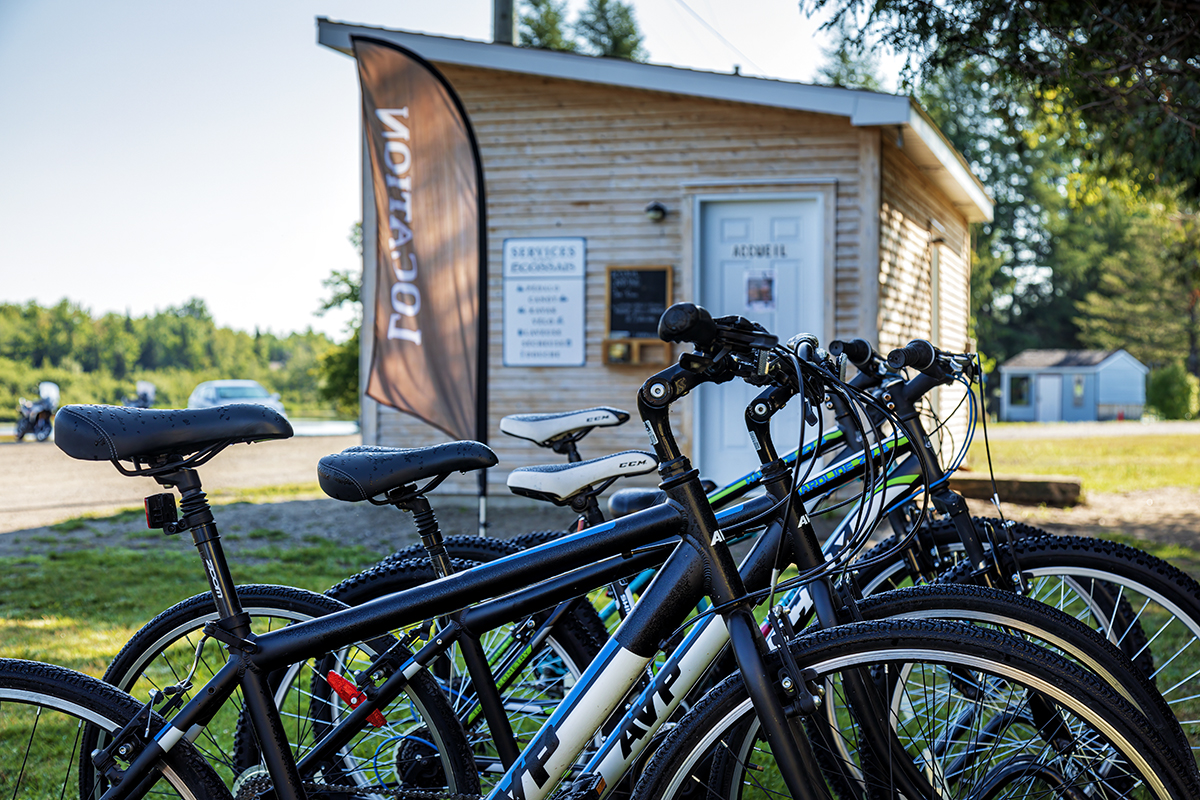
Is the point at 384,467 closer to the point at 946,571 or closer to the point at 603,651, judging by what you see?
the point at 603,651

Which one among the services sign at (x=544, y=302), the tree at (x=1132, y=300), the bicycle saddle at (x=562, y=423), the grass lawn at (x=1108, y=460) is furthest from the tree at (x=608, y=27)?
the bicycle saddle at (x=562, y=423)

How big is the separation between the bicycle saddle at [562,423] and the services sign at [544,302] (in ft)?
18.3

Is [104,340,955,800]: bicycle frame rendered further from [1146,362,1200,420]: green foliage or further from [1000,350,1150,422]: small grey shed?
[1000,350,1150,422]: small grey shed

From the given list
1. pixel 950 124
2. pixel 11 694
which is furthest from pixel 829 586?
pixel 950 124

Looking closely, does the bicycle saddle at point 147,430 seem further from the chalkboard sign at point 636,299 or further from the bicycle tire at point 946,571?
the chalkboard sign at point 636,299

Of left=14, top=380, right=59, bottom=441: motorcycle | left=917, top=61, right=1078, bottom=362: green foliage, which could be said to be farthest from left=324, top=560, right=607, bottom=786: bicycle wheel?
left=917, top=61, right=1078, bottom=362: green foliage

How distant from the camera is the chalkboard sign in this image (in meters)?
7.95

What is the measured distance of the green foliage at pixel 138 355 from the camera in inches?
2010

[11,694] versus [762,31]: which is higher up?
[762,31]

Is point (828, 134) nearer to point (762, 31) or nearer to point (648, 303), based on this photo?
point (648, 303)

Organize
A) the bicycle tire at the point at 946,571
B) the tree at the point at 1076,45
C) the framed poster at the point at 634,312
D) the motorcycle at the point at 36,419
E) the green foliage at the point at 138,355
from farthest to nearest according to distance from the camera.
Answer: the green foliage at the point at 138,355
the motorcycle at the point at 36,419
the framed poster at the point at 634,312
the tree at the point at 1076,45
the bicycle tire at the point at 946,571

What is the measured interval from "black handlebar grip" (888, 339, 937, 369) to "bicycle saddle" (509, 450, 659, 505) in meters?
0.57

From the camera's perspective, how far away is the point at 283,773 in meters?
1.60

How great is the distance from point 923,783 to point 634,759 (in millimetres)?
491
